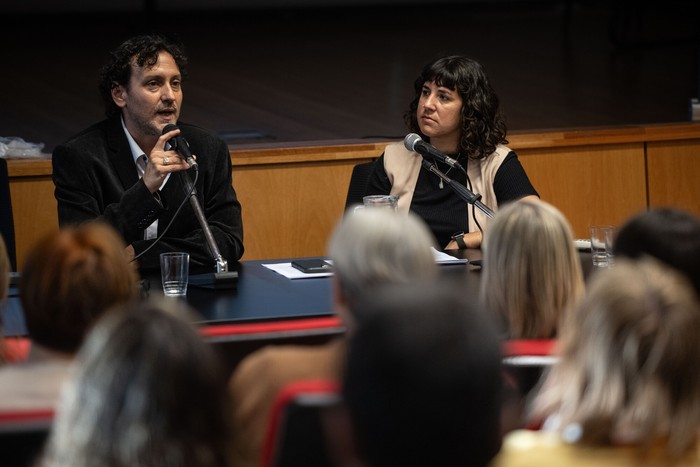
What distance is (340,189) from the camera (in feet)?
14.9

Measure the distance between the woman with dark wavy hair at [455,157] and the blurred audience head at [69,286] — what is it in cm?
213

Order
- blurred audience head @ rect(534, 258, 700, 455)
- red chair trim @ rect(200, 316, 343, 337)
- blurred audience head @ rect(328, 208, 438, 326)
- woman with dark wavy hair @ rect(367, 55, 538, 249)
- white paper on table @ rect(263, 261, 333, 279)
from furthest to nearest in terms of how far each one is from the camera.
Result: woman with dark wavy hair @ rect(367, 55, 538, 249) → white paper on table @ rect(263, 261, 333, 279) → red chair trim @ rect(200, 316, 343, 337) → blurred audience head @ rect(328, 208, 438, 326) → blurred audience head @ rect(534, 258, 700, 455)

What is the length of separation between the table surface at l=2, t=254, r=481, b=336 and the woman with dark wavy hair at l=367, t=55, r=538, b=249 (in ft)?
2.29

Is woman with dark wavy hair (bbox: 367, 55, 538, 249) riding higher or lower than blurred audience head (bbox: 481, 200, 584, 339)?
higher

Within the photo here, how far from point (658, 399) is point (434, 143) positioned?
2551mm

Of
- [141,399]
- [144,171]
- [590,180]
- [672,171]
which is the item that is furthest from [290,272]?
[672,171]

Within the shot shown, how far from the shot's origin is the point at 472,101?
12.4 ft

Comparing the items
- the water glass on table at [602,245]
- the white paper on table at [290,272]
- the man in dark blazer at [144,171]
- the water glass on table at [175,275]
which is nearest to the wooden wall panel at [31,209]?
the man in dark blazer at [144,171]

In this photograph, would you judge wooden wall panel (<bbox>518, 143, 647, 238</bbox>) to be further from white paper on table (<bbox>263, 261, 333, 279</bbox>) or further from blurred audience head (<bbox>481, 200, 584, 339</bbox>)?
blurred audience head (<bbox>481, 200, 584, 339</bbox>)

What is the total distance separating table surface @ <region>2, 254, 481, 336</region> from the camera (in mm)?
2416

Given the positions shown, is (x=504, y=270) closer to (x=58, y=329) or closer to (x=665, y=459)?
(x=665, y=459)

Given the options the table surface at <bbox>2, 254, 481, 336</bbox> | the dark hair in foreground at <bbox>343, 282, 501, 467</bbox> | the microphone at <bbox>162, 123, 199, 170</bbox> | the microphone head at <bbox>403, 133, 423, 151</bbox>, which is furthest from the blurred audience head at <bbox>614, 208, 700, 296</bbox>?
the microphone head at <bbox>403, 133, 423, 151</bbox>

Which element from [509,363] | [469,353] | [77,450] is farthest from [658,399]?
[77,450]

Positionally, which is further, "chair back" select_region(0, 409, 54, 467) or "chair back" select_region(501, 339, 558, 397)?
"chair back" select_region(501, 339, 558, 397)
